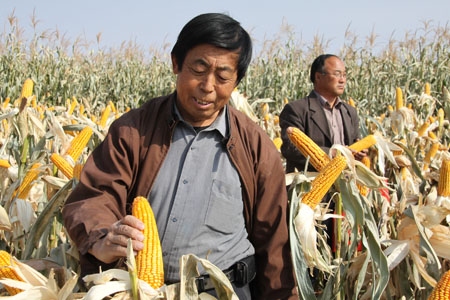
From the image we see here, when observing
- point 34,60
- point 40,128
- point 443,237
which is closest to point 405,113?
point 443,237

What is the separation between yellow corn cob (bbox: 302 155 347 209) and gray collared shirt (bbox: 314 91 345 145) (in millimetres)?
2170

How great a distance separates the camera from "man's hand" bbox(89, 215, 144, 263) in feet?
4.86

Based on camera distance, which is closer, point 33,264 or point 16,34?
point 33,264

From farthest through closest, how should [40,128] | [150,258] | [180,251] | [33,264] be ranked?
[40,128] < [33,264] < [180,251] < [150,258]

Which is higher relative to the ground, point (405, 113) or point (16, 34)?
point (16, 34)

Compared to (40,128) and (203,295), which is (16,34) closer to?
(40,128)

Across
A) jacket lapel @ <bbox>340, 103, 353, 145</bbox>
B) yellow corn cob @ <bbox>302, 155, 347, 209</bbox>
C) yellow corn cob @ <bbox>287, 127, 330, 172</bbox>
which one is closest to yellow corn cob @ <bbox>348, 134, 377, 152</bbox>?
yellow corn cob @ <bbox>287, 127, 330, 172</bbox>

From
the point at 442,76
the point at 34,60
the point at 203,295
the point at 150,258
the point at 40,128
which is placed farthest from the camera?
the point at 34,60

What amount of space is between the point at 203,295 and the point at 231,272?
0.28 m

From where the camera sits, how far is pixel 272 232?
1.99m

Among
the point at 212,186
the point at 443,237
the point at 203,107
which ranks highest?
the point at 203,107

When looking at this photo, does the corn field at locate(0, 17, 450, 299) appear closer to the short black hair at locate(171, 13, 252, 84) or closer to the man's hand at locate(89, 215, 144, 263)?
the man's hand at locate(89, 215, 144, 263)

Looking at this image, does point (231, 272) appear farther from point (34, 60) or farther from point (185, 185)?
point (34, 60)

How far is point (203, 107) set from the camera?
1853 millimetres
